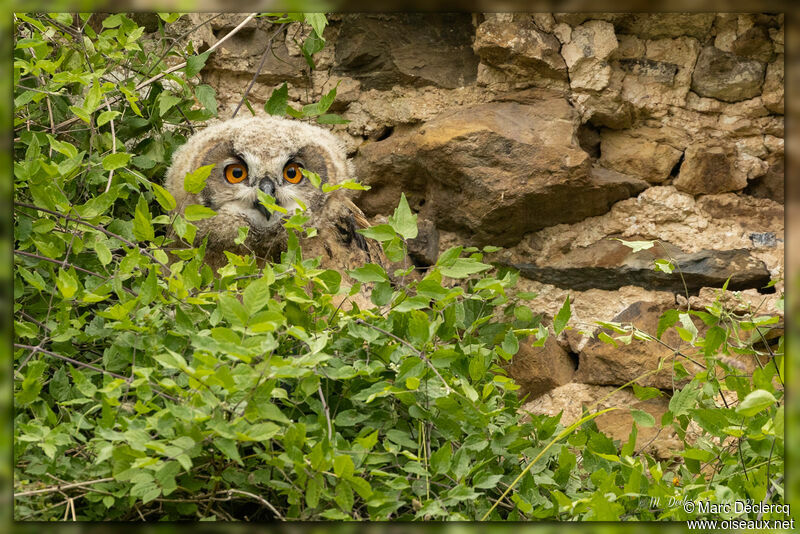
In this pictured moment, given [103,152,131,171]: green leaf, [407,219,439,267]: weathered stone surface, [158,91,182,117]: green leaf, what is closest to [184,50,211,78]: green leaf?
[158,91,182,117]: green leaf

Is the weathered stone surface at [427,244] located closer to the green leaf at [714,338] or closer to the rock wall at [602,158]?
the rock wall at [602,158]

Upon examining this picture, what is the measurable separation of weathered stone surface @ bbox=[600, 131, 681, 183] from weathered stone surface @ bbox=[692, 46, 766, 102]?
0.19 m

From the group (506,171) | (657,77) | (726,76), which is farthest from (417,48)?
(726,76)

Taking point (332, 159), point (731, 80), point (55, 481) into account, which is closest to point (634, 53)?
point (731, 80)

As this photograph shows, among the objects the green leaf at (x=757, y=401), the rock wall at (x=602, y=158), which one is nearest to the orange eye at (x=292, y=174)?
the rock wall at (x=602, y=158)

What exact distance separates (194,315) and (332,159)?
102 centimetres

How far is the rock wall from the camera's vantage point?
201 cm

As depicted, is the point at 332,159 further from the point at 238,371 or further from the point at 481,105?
the point at 238,371

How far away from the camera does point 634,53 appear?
2082 millimetres

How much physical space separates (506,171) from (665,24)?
0.62m

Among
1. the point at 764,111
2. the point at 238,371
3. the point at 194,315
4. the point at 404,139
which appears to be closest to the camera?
the point at 238,371

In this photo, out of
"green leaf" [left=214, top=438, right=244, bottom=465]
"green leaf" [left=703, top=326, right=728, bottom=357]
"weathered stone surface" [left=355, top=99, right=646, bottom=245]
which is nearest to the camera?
"green leaf" [left=214, top=438, right=244, bottom=465]

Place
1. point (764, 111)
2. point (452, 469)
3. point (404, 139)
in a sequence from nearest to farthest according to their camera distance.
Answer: point (452, 469) → point (764, 111) → point (404, 139)

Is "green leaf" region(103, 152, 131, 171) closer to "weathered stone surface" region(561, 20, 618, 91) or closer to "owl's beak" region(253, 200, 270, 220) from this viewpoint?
"owl's beak" region(253, 200, 270, 220)
